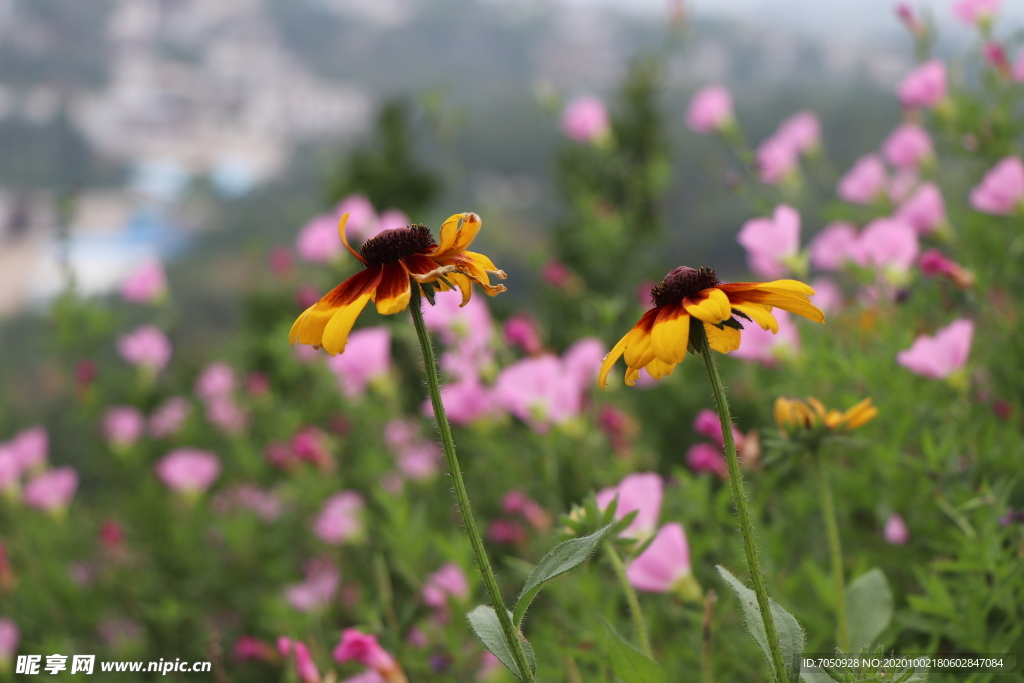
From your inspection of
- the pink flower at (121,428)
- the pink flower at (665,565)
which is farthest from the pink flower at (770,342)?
the pink flower at (121,428)

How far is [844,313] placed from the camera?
1854 millimetres

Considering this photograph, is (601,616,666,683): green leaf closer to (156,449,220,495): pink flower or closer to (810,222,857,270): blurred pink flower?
(810,222,857,270): blurred pink flower

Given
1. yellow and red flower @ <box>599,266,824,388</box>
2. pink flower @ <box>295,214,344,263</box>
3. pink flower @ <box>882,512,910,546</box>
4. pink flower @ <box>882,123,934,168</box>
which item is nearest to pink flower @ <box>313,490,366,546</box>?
pink flower @ <box>295,214,344,263</box>

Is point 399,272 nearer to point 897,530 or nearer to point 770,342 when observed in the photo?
point 897,530

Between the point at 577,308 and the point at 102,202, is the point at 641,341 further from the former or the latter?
the point at 102,202

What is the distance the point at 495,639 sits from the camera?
60 cm

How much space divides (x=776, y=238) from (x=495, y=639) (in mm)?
1224

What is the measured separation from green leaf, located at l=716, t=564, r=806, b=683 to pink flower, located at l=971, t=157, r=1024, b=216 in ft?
4.71

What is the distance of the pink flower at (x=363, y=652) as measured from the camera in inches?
34.8

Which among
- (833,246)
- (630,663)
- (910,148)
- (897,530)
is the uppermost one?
(910,148)

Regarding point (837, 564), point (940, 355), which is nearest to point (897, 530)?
point (940, 355)

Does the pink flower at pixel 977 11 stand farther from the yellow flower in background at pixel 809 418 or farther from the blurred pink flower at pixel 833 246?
the yellow flower in background at pixel 809 418

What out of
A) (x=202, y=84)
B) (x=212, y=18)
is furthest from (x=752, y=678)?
(x=212, y=18)

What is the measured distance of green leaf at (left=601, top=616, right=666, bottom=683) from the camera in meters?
0.66
